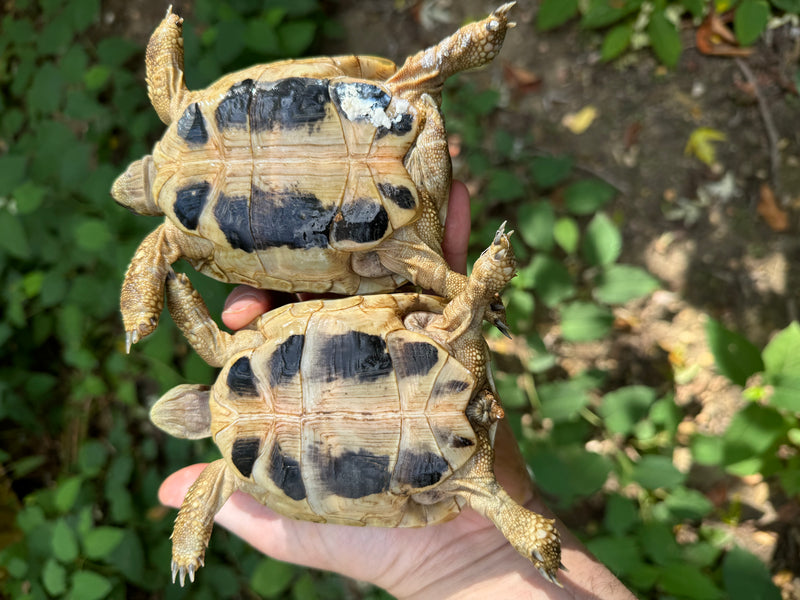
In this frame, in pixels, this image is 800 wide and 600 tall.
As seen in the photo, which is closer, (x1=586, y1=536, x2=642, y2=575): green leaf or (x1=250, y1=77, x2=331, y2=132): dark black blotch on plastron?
(x1=250, y1=77, x2=331, y2=132): dark black blotch on plastron

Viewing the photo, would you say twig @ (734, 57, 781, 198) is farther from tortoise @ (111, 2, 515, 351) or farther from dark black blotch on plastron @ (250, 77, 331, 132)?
dark black blotch on plastron @ (250, 77, 331, 132)

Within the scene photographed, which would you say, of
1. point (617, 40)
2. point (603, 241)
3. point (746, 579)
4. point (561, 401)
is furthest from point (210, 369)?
point (617, 40)

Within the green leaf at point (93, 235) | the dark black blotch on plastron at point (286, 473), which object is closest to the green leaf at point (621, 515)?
the dark black blotch on plastron at point (286, 473)

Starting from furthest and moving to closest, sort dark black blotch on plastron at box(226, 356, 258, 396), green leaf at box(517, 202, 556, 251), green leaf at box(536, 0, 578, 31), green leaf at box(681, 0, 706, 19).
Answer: green leaf at box(536, 0, 578, 31) < green leaf at box(681, 0, 706, 19) < green leaf at box(517, 202, 556, 251) < dark black blotch on plastron at box(226, 356, 258, 396)

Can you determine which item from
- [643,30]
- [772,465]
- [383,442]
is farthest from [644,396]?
[643,30]

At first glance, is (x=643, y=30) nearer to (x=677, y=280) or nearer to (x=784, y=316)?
(x=677, y=280)


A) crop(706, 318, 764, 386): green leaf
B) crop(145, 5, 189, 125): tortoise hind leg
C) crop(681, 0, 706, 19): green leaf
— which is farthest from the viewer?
crop(681, 0, 706, 19): green leaf

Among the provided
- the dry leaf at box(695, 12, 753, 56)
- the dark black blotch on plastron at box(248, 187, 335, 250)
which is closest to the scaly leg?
the dark black blotch on plastron at box(248, 187, 335, 250)
